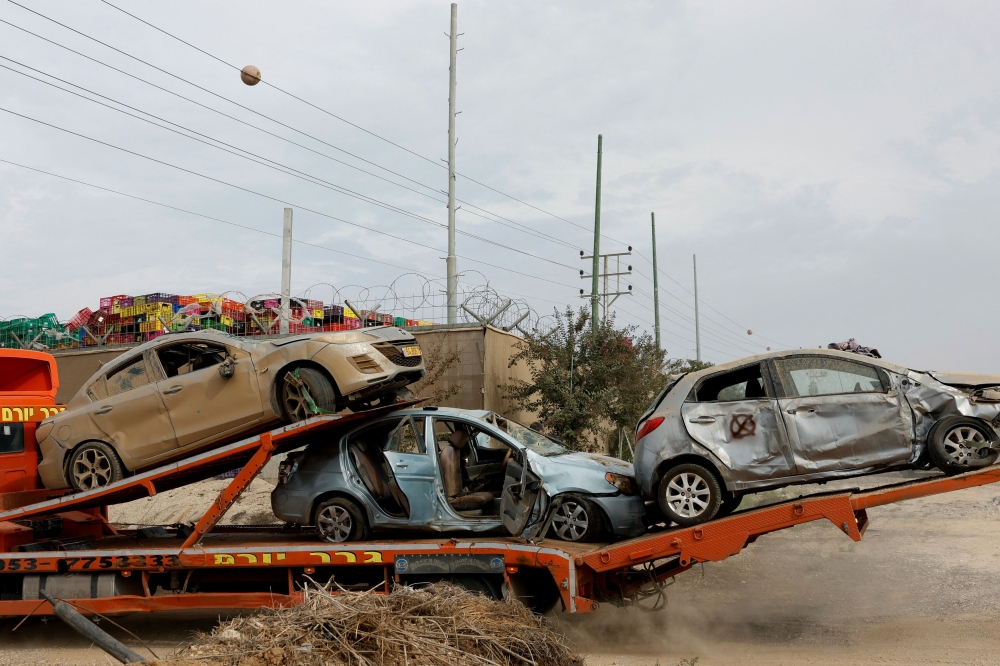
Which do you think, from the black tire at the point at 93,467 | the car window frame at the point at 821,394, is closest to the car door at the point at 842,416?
the car window frame at the point at 821,394

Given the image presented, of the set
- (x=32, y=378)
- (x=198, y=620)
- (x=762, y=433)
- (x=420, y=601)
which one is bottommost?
(x=198, y=620)

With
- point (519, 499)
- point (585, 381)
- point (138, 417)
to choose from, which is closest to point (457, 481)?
point (519, 499)

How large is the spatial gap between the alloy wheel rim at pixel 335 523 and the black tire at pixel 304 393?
999mm

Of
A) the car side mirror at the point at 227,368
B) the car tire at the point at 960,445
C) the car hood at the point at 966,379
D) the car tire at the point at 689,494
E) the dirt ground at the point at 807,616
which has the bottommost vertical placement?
the dirt ground at the point at 807,616

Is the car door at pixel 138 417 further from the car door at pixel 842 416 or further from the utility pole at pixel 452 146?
the utility pole at pixel 452 146

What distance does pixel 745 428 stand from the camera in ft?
25.4

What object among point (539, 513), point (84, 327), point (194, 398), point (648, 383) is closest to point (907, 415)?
point (539, 513)

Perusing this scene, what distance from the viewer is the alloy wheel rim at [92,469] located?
899 cm

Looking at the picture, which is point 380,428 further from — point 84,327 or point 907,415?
point 84,327

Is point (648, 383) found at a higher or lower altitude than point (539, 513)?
higher

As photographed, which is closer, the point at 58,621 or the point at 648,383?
the point at 58,621

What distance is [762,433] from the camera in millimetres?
7688

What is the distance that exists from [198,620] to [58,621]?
1587mm

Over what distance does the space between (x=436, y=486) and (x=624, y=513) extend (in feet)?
6.11
